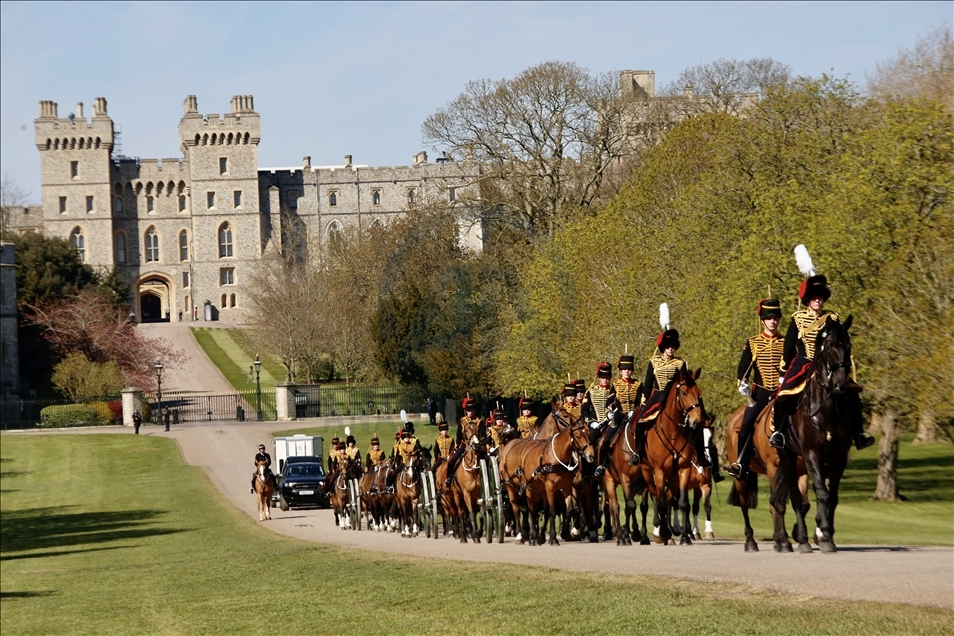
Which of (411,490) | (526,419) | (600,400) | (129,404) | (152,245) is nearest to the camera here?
(600,400)

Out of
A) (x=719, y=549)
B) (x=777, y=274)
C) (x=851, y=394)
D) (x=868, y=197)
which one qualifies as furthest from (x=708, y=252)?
(x=851, y=394)

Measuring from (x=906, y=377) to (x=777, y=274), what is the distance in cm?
577

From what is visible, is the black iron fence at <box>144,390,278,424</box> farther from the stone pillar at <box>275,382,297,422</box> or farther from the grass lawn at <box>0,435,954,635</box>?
the grass lawn at <box>0,435,954,635</box>

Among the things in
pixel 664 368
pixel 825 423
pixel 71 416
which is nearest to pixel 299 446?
pixel 71 416

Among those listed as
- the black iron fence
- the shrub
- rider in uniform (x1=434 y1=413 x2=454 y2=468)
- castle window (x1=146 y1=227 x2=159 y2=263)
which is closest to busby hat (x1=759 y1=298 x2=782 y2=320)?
rider in uniform (x1=434 y1=413 x2=454 y2=468)

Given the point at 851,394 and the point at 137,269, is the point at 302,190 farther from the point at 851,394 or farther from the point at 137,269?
the point at 851,394

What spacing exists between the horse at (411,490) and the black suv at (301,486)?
42.4 ft

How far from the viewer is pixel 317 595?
16672 millimetres

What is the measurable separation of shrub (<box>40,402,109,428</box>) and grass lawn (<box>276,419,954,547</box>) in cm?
4329

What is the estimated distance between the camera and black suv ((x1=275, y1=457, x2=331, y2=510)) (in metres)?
42.5

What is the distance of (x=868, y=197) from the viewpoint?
3008 cm

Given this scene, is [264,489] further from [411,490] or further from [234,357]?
[234,357]

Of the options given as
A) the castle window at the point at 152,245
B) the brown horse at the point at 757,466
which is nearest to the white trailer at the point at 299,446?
the brown horse at the point at 757,466

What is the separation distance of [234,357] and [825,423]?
317 feet
